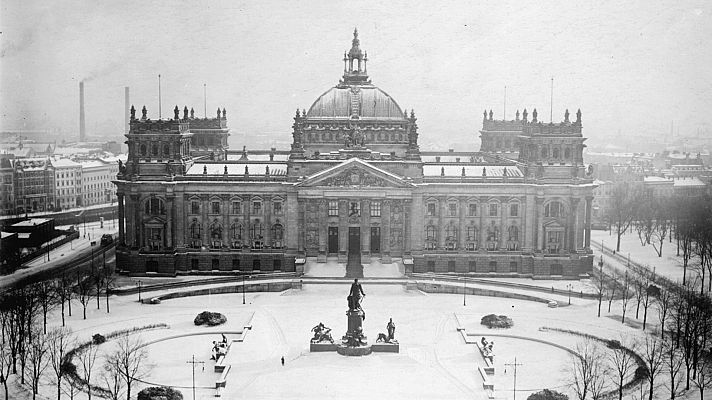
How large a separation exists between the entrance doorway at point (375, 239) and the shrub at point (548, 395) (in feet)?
163

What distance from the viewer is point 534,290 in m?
101

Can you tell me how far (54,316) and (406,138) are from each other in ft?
192

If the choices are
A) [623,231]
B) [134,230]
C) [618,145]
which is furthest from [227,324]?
[618,145]

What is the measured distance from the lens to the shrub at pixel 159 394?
61.4 metres

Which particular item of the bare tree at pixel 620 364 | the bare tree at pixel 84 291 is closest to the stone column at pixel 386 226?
the bare tree at pixel 84 291

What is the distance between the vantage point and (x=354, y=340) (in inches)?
2933

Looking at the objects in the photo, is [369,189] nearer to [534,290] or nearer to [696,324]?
[534,290]

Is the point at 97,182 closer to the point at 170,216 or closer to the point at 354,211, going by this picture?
the point at 170,216

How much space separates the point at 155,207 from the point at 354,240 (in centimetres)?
2557

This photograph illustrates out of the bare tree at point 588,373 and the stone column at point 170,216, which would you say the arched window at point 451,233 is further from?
the bare tree at point 588,373

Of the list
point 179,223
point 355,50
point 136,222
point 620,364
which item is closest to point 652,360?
point 620,364

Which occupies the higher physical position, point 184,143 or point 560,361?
point 184,143

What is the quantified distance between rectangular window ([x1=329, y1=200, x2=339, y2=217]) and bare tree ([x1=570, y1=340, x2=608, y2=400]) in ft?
135

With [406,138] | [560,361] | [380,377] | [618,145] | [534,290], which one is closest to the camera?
[380,377]
